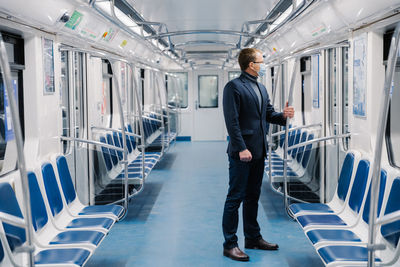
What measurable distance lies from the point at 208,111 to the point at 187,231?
10.2m

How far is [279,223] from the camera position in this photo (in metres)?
5.32

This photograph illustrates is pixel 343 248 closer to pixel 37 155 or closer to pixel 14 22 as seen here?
pixel 37 155

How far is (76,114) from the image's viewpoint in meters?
5.21

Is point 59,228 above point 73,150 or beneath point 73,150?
beneath

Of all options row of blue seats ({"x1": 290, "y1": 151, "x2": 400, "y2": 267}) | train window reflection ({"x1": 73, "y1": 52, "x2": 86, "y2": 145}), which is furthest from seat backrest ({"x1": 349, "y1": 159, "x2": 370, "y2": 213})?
train window reflection ({"x1": 73, "y1": 52, "x2": 86, "y2": 145})

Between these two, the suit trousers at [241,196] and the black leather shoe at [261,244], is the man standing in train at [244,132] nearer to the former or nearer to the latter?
the suit trousers at [241,196]

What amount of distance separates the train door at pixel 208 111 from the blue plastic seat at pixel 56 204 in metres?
11.2

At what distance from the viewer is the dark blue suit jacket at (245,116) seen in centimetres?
382

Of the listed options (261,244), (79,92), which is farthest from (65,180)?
(261,244)

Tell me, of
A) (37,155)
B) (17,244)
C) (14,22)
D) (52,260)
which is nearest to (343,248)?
(52,260)

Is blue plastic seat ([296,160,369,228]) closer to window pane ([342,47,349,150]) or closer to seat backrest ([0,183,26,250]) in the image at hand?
window pane ([342,47,349,150])

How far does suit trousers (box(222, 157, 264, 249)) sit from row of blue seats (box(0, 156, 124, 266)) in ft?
3.15

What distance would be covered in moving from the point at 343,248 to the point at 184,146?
10.5m

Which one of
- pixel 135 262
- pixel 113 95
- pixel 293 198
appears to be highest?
pixel 113 95
